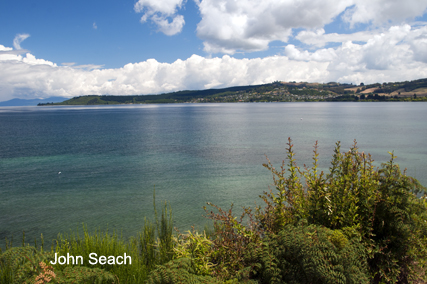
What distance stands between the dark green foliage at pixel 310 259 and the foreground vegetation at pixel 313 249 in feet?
0.04

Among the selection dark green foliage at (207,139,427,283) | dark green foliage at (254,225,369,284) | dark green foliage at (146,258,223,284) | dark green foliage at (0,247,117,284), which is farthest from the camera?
dark green foliage at (207,139,427,283)

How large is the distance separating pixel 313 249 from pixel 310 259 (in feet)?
0.48

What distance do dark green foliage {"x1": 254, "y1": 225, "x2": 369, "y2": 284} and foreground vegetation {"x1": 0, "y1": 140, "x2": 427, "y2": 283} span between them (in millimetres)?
13

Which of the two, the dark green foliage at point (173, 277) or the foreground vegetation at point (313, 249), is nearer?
the dark green foliage at point (173, 277)

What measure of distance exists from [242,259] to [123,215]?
1221 centimetres

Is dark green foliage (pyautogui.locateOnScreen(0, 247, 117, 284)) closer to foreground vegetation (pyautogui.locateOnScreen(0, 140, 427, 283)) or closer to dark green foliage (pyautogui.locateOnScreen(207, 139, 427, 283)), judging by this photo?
foreground vegetation (pyautogui.locateOnScreen(0, 140, 427, 283))

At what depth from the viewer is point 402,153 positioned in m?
30.1

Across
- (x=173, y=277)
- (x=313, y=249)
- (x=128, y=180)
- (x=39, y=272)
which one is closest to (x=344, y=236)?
(x=313, y=249)

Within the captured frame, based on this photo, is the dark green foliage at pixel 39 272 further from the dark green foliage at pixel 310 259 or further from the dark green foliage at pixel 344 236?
the dark green foliage at pixel 310 259

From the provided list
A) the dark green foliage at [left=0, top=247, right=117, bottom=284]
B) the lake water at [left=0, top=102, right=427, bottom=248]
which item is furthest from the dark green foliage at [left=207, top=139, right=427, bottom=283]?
the lake water at [left=0, top=102, right=427, bottom=248]

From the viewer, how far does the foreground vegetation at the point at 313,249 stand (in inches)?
149

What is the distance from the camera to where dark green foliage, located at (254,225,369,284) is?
3729mm

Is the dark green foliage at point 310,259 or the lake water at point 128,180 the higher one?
the dark green foliage at point 310,259

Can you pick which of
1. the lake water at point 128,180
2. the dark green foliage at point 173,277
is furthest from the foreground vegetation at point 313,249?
the lake water at point 128,180
